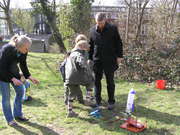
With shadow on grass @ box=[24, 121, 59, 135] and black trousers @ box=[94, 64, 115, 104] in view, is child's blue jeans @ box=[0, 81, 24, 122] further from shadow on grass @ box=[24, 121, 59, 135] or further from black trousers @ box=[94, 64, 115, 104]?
black trousers @ box=[94, 64, 115, 104]

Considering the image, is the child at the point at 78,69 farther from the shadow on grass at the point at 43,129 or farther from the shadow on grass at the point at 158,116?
the shadow on grass at the point at 158,116

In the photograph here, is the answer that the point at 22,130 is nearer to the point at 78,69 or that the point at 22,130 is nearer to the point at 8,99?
the point at 8,99

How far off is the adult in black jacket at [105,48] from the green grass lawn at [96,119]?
0.69m

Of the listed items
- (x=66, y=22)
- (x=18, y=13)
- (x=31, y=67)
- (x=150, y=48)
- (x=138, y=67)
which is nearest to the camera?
(x=138, y=67)

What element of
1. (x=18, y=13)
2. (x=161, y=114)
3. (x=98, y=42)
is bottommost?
(x=161, y=114)

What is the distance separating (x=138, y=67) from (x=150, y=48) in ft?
3.65

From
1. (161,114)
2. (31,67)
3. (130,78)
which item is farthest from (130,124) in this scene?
(31,67)

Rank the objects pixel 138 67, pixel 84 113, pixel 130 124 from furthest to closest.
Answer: pixel 138 67
pixel 84 113
pixel 130 124

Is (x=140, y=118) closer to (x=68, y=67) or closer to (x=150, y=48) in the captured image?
(x=68, y=67)

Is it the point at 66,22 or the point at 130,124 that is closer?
the point at 130,124

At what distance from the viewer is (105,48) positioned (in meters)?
4.47

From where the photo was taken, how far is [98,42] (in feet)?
14.8

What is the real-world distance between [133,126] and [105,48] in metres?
1.46

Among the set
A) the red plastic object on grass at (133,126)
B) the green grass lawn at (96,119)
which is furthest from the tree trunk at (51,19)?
the red plastic object on grass at (133,126)
